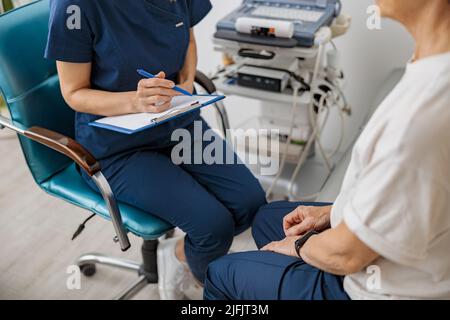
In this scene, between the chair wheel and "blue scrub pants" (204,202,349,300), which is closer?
"blue scrub pants" (204,202,349,300)

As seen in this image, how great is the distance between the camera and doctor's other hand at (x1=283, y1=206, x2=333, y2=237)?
113 centimetres

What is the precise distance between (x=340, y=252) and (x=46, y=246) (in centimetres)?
150

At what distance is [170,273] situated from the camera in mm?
1582

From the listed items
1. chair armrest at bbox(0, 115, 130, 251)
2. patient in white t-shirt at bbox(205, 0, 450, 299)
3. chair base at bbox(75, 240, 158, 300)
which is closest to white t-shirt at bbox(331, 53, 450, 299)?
patient in white t-shirt at bbox(205, 0, 450, 299)

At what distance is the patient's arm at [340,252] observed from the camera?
0.83 metres

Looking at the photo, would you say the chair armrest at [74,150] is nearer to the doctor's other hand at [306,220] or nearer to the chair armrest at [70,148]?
the chair armrest at [70,148]

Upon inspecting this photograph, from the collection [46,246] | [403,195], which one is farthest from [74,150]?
[46,246]

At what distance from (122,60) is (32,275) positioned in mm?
1035

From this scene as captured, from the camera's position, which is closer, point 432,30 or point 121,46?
point 432,30

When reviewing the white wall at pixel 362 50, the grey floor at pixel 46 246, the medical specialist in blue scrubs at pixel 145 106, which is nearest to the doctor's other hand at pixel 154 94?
the medical specialist in blue scrubs at pixel 145 106

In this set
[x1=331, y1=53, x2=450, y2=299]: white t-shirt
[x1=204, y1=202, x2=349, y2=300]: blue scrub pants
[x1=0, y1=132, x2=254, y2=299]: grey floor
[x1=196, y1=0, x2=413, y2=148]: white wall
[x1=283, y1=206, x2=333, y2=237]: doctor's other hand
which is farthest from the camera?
[x1=196, y1=0, x2=413, y2=148]: white wall

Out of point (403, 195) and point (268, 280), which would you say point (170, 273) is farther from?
point (403, 195)

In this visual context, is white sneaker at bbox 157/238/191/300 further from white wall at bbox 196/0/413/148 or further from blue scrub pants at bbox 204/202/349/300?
white wall at bbox 196/0/413/148

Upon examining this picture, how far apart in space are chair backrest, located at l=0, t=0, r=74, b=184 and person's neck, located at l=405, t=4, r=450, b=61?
106 cm
